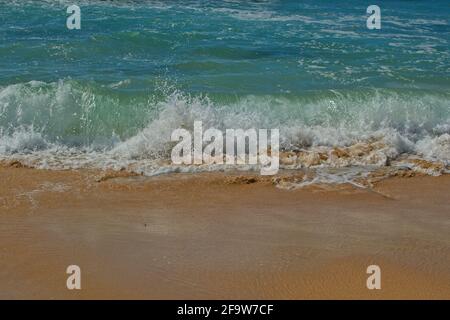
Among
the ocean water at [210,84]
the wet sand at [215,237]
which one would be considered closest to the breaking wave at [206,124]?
the ocean water at [210,84]

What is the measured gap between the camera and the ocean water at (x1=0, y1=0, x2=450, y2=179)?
769 cm

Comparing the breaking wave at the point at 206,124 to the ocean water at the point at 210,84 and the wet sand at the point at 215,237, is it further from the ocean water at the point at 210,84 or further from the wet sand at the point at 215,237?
the wet sand at the point at 215,237

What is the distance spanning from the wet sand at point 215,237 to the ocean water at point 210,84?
75cm

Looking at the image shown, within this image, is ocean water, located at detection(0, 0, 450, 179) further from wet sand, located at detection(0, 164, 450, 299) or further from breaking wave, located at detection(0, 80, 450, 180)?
wet sand, located at detection(0, 164, 450, 299)

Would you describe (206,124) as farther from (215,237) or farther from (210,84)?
(215,237)

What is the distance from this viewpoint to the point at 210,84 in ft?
32.4

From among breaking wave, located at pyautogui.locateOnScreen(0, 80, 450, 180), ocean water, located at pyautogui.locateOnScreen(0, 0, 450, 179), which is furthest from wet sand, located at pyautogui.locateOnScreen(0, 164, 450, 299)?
ocean water, located at pyautogui.locateOnScreen(0, 0, 450, 179)

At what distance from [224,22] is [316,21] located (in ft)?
7.56

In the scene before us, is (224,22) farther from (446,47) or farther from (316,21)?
(446,47)

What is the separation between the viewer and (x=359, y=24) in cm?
1476

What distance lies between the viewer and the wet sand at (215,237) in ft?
14.6

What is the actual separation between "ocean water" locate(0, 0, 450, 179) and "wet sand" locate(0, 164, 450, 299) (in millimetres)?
749

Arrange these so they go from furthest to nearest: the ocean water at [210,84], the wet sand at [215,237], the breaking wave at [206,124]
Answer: the ocean water at [210,84] → the breaking wave at [206,124] → the wet sand at [215,237]
